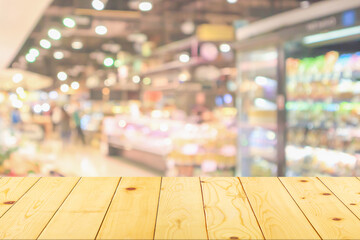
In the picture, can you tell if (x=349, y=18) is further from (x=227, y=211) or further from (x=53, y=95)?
(x=53, y=95)

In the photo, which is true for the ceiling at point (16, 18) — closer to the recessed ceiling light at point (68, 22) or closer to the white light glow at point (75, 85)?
the recessed ceiling light at point (68, 22)

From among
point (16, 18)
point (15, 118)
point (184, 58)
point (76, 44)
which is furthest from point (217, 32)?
point (76, 44)

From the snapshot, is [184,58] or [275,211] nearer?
[275,211]

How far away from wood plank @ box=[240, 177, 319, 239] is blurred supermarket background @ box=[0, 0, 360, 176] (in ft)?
8.62

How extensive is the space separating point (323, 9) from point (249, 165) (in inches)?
96.2

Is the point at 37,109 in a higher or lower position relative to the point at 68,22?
lower

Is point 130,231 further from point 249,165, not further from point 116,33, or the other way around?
point 116,33

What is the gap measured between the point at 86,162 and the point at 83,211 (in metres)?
8.31

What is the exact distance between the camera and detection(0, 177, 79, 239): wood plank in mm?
1459

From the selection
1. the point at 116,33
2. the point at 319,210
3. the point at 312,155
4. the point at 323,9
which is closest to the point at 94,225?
the point at 319,210

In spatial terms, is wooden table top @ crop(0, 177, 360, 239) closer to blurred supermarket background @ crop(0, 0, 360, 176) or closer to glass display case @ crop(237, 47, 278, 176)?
blurred supermarket background @ crop(0, 0, 360, 176)

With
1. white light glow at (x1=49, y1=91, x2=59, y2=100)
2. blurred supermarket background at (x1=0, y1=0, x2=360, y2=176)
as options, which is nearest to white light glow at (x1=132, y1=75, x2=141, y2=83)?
→ blurred supermarket background at (x1=0, y1=0, x2=360, y2=176)

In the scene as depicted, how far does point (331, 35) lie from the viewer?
434 cm

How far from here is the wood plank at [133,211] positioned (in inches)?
56.4
